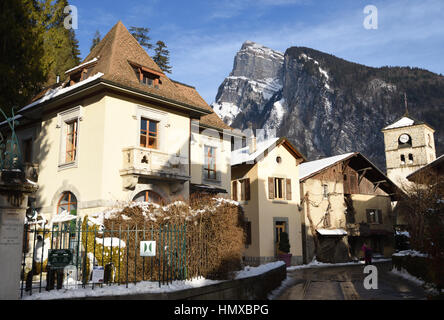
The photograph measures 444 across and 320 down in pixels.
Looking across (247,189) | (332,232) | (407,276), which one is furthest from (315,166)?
(407,276)

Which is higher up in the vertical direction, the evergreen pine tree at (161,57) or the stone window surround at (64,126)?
the evergreen pine tree at (161,57)

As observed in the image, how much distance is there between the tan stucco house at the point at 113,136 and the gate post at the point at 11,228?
885 cm

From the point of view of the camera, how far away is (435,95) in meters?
134

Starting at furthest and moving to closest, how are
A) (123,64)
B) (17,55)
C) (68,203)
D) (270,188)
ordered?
(270,188)
(17,55)
(123,64)
(68,203)

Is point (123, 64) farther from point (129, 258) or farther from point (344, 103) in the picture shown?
point (344, 103)

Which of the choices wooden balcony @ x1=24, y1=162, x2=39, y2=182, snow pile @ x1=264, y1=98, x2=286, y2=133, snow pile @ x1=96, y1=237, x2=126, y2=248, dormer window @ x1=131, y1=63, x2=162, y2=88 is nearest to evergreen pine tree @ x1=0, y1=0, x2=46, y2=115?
wooden balcony @ x1=24, y1=162, x2=39, y2=182

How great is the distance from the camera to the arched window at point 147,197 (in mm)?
18936

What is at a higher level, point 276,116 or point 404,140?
point 276,116

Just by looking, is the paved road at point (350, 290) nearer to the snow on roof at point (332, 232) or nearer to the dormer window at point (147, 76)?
the dormer window at point (147, 76)

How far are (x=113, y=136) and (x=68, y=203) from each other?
3937mm

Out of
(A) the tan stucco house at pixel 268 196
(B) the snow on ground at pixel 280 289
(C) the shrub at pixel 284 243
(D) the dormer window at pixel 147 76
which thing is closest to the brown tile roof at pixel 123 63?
(D) the dormer window at pixel 147 76

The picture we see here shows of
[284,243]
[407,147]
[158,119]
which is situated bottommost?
[284,243]

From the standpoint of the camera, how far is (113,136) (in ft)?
59.5
